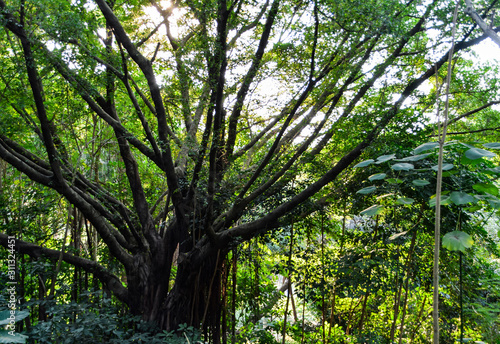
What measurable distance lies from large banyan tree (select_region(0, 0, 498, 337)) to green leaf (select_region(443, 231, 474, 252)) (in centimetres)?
144

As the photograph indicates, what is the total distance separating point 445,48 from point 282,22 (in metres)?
1.15

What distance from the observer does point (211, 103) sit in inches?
85.8

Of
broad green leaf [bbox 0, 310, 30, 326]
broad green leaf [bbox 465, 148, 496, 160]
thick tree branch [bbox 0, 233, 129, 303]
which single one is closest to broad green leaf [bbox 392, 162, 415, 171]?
broad green leaf [bbox 465, 148, 496, 160]

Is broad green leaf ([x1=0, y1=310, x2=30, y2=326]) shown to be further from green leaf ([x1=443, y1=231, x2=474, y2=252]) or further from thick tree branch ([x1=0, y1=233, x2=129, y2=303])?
thick tree branch ([x1=0, y1=233, x2=129, y2=303])

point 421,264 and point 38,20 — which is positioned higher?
point 38,20

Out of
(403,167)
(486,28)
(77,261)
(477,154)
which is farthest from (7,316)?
(77,261)

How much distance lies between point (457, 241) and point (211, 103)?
177 centimetres

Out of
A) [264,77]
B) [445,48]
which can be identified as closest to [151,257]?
[264,77]

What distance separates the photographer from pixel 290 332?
3.47 metres

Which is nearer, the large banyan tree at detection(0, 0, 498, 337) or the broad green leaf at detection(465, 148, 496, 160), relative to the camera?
the broad green leaf at detection(465, 148, 496, 160)

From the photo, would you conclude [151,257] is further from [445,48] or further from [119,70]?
[445,48]

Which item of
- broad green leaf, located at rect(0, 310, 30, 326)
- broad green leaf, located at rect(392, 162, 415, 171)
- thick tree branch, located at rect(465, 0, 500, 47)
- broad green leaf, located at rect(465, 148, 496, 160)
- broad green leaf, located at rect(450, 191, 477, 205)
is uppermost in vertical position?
thick tree branch, located at rect(465, 0, 500, 47)

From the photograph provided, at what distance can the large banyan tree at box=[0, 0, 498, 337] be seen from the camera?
82.9 inches

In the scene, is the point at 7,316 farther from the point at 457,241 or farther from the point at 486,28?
the point at 486,28
